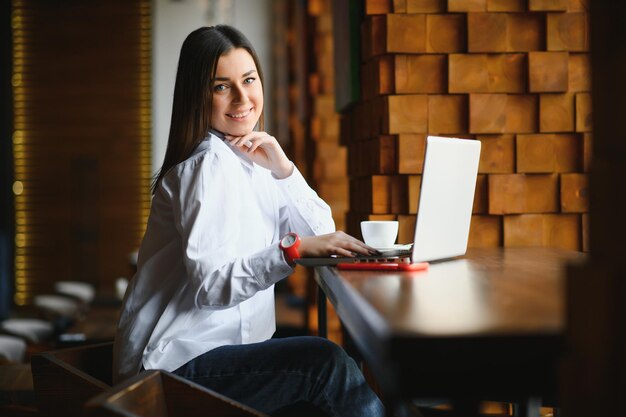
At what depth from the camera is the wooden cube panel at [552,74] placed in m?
2.44

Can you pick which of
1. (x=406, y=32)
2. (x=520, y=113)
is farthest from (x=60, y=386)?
(x=520, y=113)

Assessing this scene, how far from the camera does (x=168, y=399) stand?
1402mm

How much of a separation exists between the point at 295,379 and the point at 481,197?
115cm

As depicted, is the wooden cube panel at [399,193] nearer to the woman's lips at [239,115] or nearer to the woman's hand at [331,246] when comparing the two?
the woman's lips at [239,115]

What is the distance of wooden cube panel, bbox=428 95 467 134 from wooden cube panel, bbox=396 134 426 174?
5 cm

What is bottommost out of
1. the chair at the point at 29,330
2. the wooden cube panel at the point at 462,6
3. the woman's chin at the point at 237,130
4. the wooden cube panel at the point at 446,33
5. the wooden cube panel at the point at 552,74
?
the chair at the point at 29,330

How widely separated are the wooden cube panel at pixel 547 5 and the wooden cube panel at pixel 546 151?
39 cm

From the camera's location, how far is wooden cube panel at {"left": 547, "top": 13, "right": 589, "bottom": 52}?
8.02 feet

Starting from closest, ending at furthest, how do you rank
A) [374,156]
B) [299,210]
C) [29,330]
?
[299,210], [374,156], [29,330]

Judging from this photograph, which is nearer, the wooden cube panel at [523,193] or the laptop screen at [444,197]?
the laptop screen at [444,197]

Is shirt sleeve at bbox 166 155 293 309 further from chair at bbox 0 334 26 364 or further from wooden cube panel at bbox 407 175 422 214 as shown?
chair at bbox 0 334 26 364

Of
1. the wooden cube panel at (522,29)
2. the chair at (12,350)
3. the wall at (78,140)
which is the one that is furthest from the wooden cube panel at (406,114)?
the wall at (78,140)

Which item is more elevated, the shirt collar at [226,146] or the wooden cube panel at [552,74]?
the wooden cube panel at [552,74]

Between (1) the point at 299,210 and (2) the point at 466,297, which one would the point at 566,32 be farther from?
(2) the point at 466,297
